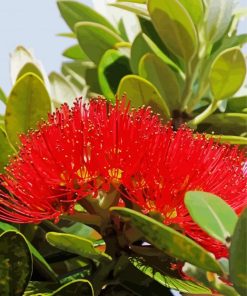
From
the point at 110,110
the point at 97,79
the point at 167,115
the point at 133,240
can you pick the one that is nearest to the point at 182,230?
the point at 133,240

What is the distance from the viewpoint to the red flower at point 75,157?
3.22ft

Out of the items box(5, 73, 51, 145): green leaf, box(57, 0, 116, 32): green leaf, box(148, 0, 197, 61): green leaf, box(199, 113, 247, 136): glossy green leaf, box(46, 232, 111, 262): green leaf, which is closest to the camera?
box(46, 232, 111, 262): green leaf

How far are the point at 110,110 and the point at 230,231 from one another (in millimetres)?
338

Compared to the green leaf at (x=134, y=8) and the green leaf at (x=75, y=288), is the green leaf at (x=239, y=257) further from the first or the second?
the green leaf at (x=134, y=8)

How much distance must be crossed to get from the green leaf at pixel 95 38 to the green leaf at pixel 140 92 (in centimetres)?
25

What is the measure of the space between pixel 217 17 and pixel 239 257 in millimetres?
716

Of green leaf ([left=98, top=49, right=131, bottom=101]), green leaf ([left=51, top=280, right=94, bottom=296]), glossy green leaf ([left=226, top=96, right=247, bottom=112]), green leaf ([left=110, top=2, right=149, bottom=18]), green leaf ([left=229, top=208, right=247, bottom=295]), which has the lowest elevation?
green leaf ([left=51, top=280, right=94, bottom=296])

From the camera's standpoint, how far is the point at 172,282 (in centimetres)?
103

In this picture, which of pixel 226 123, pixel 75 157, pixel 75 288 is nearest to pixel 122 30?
pixel 226 123

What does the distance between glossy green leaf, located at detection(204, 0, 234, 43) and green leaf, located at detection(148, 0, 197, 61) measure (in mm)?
57

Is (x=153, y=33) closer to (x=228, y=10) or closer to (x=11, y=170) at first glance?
(x=228, y=10)

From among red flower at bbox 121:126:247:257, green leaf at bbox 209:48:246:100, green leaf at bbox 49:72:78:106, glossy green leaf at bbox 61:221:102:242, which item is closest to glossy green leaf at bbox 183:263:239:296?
red flower at bbox 121:126:247:257

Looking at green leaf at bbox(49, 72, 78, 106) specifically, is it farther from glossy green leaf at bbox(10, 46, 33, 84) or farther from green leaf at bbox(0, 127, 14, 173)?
green leaf at bbox(0, 127, 14, 173)

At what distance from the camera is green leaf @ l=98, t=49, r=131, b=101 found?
4.75 ft
